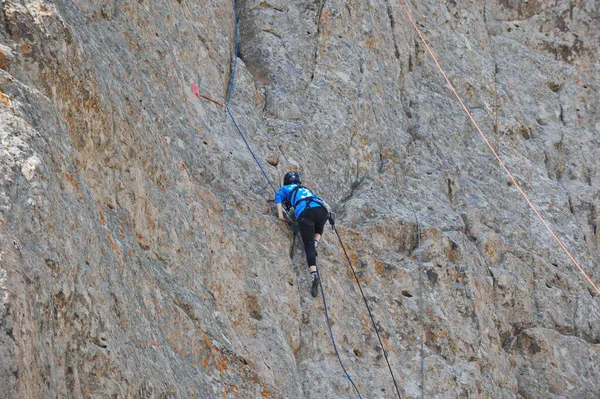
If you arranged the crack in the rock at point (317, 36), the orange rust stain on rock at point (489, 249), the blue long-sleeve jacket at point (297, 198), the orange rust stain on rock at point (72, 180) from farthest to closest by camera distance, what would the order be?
the crack in the rock at point (317, 36)
the orange rust stain on rock at point (489, 249)
the blue long-sleeve jacket at point (297, 198)
the orange rust stain on rock at point (72, 180)

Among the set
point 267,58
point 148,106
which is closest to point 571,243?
point 267,58

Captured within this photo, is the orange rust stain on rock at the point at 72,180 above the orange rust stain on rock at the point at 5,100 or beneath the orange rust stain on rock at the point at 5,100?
beneath

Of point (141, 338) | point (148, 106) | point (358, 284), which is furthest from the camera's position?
point (358, 284)

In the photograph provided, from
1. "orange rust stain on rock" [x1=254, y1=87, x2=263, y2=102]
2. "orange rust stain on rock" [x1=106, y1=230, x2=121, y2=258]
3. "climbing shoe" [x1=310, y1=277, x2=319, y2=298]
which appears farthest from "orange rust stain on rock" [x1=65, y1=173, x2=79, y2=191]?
"orange rust stain on rock" [x1=254, y1=87, x2=263, y2=102]

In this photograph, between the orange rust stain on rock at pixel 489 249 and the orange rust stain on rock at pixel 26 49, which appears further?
the orange rust stain on rock at pixel 489 249

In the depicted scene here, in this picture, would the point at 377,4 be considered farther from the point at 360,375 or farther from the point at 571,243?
the point at 360,375

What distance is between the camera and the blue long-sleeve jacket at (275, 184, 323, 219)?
11.6 metres

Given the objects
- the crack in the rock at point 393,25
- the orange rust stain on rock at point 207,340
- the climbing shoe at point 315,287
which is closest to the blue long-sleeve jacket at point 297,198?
the climbing shoe at point 315,287

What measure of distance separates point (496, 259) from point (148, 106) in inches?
268

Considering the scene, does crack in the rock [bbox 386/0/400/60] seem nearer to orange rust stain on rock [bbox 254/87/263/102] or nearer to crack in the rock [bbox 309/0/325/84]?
crack in the rock [bbox 309/0/325/84]

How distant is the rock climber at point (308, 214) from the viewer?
11508mm

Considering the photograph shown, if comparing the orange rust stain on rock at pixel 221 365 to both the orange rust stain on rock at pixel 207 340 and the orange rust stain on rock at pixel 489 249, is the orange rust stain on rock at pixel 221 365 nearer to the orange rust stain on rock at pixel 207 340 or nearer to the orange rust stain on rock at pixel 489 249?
the orange rust stain on rock at pixel 207 340

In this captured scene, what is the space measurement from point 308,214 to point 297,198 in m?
0.32

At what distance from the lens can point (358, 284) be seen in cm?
1234
